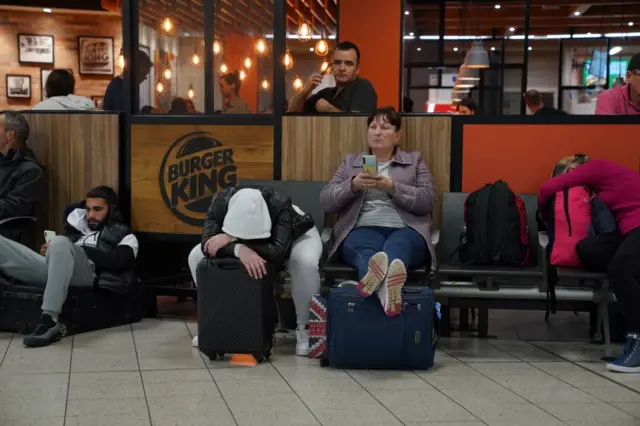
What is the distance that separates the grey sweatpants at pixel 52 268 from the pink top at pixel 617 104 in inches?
128

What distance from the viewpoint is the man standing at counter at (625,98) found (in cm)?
539

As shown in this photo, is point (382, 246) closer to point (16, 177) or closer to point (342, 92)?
point (342, 92)

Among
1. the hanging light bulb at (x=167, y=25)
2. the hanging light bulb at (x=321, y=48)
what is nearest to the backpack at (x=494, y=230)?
the hanging light bulb at (x=167, y=25)

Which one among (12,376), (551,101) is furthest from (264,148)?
(551,101)

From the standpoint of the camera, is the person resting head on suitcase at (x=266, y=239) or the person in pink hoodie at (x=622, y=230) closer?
the person in pink hoodie at (x=622, y=230)

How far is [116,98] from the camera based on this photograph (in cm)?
640

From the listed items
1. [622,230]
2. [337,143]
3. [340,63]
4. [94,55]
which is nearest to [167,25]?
[340,63]

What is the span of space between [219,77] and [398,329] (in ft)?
7.95

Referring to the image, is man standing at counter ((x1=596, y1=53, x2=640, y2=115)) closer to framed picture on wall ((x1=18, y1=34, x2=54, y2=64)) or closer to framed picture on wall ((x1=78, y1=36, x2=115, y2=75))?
framed picture on wall ((x1=78, y1=36, x2=115, y2=75))

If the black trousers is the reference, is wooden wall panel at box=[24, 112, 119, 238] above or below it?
above

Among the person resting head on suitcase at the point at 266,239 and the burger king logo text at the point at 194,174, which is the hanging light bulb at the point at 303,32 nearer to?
the burger king logo text at the point at 194,174

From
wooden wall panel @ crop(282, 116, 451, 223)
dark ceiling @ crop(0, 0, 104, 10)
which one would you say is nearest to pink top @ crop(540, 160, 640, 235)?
wooden wall panel @ crop(282, 116, 451, 223)

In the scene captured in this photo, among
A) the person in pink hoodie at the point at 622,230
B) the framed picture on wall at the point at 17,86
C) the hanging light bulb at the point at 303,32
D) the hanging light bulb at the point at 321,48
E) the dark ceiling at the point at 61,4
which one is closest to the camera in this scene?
the person in pink hoodie at the point at 622,230

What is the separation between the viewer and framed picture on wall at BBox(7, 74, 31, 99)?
43.6 feet
